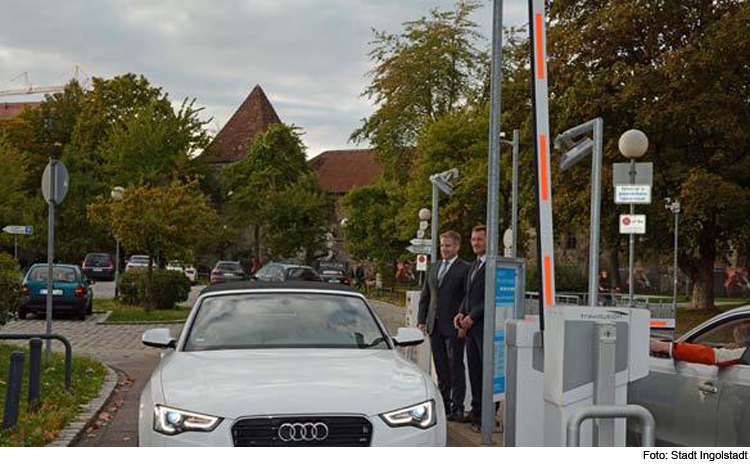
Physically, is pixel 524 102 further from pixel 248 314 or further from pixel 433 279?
pixel 248 314

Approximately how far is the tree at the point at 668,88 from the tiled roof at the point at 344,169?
70.2m

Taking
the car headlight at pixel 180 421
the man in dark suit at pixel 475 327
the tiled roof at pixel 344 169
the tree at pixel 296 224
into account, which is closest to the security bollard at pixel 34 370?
the man in dark suit at pixel 475 327

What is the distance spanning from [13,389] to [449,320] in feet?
13.6

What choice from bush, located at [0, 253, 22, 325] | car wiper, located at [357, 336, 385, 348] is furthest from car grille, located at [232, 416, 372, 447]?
bush, located at [0, 253, 22, 325]

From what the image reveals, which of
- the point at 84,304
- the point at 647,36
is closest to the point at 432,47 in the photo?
the point at 647,36

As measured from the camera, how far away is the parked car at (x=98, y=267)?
6280 centimetres

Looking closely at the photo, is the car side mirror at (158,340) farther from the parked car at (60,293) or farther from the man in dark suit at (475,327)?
the parked car at (60,293)

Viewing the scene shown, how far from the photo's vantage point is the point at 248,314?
7863mm

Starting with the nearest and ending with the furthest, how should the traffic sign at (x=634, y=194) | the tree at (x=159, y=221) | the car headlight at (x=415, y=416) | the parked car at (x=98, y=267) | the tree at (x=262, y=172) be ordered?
the car headlight at (x=415, y=416) < the traffic sign at (x=634, y=194) < the tree at (x=159, y=221) < the parked car at (x=98, y=267) < the tree at (x=262, y=172)

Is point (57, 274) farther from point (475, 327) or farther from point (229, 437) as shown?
point (229, 437)

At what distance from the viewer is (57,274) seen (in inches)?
1139

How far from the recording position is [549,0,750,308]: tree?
34.8 metres

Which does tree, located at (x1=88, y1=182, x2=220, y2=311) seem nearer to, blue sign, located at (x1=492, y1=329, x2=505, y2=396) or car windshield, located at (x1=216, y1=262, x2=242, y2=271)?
blue sign, located at (x1=492, y1=329, x2=505, y2=396)

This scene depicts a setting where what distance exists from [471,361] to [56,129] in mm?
82852
